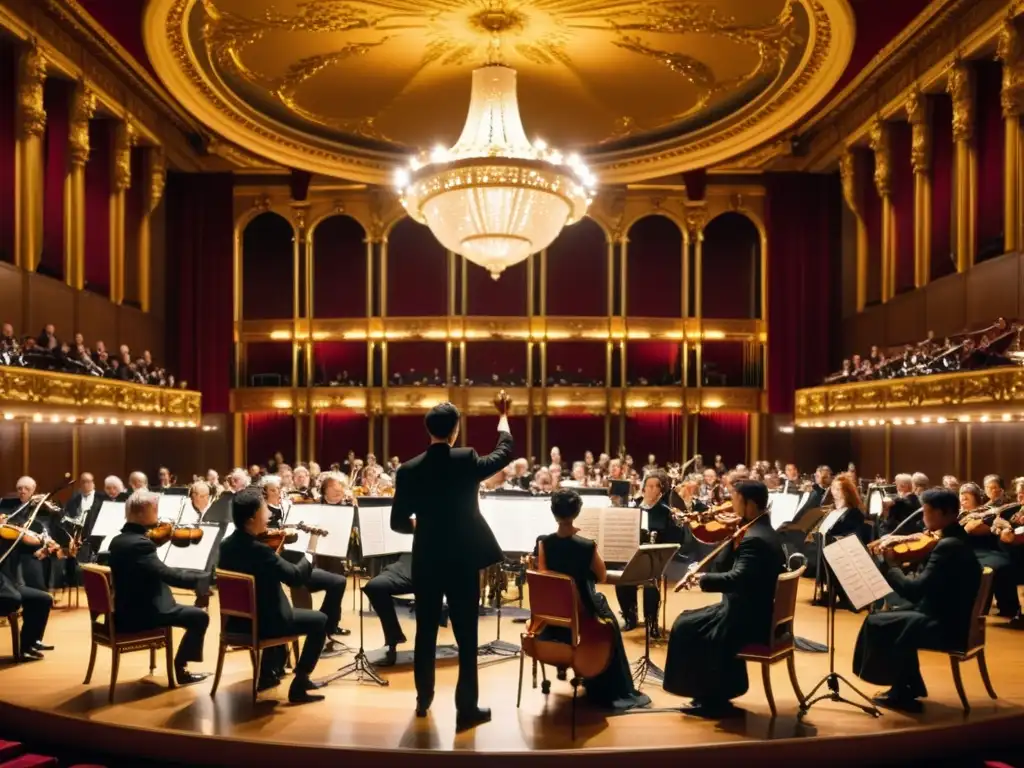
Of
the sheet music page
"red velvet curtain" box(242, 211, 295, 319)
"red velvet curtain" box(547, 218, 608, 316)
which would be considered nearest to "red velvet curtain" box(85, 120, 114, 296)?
"red velvet curtain" box(242, 211, 295, 319)

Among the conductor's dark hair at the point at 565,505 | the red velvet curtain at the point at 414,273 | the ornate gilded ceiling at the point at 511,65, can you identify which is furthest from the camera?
the red velvet curtain at the point at 414,273

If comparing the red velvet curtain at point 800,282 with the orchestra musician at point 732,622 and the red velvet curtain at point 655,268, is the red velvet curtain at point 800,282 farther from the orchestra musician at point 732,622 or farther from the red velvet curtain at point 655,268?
the orchestra musician at point 732,622

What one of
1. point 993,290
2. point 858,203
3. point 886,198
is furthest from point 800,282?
point 993,290

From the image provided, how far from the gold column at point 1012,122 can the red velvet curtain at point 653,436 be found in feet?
26.5

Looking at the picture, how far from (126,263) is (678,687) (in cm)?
1353

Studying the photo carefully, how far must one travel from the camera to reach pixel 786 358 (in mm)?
17281

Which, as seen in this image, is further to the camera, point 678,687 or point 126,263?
point 126,263

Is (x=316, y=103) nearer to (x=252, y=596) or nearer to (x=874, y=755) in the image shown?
(x=252, y=596)

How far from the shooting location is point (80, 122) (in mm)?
13008

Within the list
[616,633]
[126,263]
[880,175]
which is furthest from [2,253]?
[880,175]

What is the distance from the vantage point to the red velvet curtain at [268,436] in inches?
725

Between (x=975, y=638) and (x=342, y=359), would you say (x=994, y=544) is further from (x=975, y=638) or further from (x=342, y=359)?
(x=342, y=359)

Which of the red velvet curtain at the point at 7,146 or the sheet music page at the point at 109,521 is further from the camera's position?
the red velvet curtain at the point at 7,146

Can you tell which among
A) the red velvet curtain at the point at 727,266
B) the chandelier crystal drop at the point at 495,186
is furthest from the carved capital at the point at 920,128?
the chandelier crystal drop at the point at 495,186
